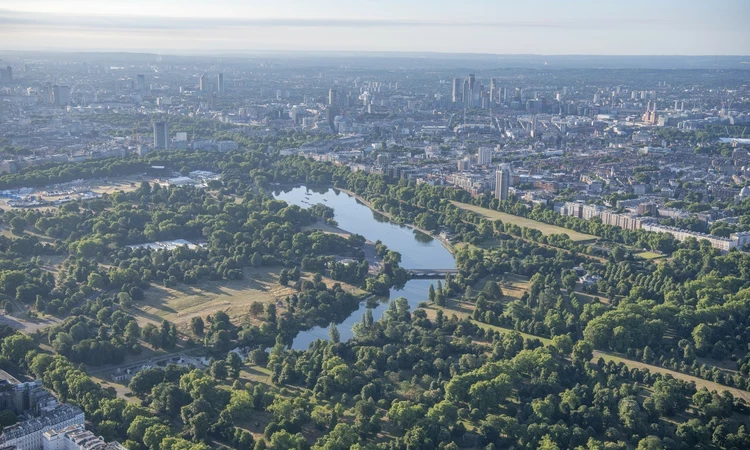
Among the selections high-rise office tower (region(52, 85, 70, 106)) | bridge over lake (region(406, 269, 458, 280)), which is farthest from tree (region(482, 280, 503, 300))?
high-rise office tower (region(52, 85, 70, 106))

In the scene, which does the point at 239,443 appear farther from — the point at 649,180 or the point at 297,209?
the point at 649,180

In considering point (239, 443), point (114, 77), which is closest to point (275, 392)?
point (239, 443)

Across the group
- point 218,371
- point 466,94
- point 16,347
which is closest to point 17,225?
point 16,347

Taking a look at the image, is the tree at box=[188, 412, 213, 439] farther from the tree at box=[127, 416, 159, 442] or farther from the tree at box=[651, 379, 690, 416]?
the tree at box=[651, 379, 690, 416]

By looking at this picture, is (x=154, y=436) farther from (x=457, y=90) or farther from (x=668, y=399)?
(x=457, y=90)

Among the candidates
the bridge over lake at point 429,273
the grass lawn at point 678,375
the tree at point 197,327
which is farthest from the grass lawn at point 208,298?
the grass lawn at point 678,375

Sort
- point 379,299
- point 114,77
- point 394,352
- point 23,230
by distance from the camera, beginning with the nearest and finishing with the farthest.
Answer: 1. point 394,352
2. point 379,299
3. point 23,230
4. point 114,77
